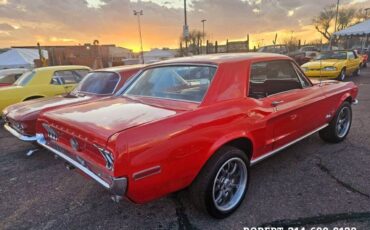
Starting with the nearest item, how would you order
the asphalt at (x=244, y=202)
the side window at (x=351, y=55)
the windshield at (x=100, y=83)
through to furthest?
the asphalt at (x=244, y=202), the windshield at (x=100, y=83), the side window at (x=351, y=55)

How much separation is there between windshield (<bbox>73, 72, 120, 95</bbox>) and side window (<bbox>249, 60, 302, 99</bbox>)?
3.10 m

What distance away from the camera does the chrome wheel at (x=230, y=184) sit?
2.97 metres

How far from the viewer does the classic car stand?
4477 millimetres

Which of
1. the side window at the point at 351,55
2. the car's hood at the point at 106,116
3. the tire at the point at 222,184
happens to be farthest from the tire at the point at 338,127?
the side window at the point at 351,55

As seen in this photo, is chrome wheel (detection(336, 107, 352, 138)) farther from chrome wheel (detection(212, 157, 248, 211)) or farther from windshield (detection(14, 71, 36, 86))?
windshield (detection(14, 71, 36, 86))

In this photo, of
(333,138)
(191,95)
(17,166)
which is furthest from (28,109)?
(333,138)

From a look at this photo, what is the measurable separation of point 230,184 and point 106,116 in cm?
151

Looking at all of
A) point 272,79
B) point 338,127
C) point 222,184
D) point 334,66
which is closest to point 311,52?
point 334,66

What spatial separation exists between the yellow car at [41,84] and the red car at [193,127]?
411cm

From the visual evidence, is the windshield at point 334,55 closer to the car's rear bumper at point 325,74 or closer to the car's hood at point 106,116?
the car's rear bumper at point 325,74

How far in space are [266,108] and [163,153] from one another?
4.95 ft

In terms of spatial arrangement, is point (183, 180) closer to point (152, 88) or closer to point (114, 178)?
point (114, 178)

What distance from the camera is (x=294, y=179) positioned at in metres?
3.71

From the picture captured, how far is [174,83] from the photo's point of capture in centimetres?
353
